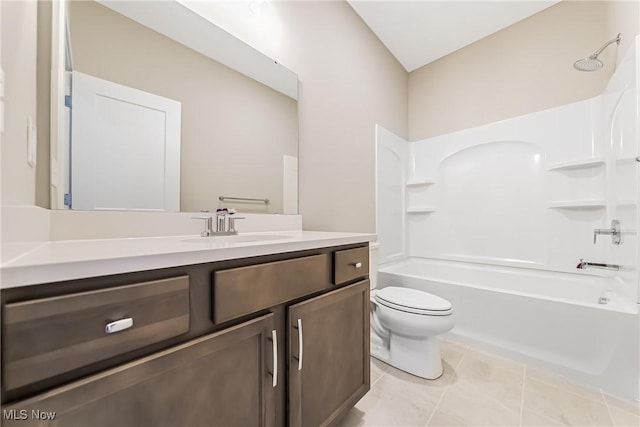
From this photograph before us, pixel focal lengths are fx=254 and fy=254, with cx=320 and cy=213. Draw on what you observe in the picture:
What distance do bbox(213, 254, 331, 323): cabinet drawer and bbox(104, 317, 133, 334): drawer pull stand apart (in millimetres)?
175

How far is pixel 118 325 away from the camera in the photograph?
48 cm

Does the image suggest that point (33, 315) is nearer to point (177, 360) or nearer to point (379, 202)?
point (177, 360)

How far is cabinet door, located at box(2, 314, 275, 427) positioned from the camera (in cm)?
43

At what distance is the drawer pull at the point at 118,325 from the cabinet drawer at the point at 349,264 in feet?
2.17

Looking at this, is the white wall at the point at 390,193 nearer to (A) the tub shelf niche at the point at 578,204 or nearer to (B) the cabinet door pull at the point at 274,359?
(A) the tub shelf niche at the point at 578,204

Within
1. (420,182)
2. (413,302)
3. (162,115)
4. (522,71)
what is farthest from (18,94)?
(522,71)

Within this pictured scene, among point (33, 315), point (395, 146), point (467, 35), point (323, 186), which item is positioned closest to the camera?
point (33, 315)

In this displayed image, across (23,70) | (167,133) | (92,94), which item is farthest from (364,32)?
(23,70)

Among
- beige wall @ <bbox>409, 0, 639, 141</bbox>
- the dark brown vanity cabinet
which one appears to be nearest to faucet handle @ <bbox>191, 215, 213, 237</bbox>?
the dark brown vanity cabinet

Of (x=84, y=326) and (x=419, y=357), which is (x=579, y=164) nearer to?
(x=419, y=357)

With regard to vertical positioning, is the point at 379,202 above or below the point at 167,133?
below

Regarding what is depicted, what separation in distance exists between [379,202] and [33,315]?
2.23 metres

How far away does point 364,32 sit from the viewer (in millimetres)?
2199

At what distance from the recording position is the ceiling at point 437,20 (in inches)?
79.8
